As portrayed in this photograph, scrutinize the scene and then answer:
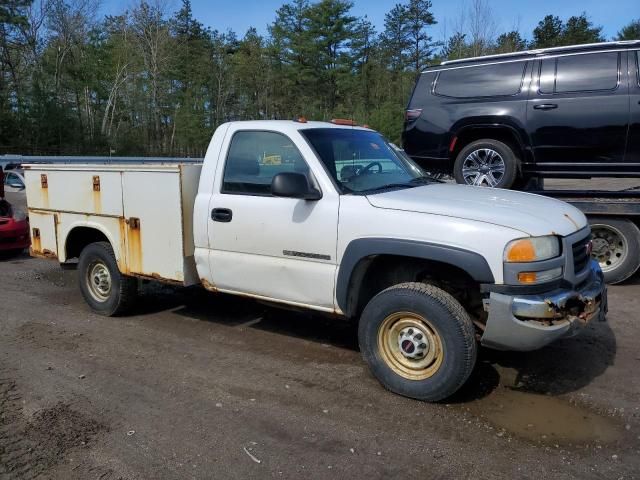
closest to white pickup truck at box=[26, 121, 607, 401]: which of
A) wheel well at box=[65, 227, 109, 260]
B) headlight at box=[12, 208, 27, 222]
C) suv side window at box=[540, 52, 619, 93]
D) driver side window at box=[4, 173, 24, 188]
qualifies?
wheel well at box=[65, 227, 109, 260]

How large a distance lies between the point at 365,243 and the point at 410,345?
31.0 inches

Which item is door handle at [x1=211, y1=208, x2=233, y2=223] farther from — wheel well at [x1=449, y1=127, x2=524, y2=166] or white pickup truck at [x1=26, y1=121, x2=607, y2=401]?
wheel well at [x1=449, y1=127, x2=524, y2=166]

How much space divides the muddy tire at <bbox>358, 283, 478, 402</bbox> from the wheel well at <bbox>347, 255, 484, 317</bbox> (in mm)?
197

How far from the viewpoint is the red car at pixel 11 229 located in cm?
947

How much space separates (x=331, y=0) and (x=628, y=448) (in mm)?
54667

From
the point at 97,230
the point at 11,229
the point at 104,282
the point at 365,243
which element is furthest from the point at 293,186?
the point at 11,229

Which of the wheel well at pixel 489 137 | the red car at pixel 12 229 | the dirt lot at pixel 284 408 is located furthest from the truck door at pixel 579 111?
the red car at pixel 12 229

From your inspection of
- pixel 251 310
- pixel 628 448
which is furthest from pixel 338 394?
pixel 251 310

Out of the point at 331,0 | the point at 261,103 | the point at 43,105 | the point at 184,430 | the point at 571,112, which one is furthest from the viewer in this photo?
the point at 261,103

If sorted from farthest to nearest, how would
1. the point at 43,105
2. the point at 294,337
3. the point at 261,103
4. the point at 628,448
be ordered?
the point at 261,103, the point at 43,105, the point at 294,337, the point at 628,448

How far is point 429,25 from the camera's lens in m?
54.4

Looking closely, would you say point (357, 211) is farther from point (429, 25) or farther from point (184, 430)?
point (429, 25)

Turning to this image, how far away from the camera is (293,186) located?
13.7 feet

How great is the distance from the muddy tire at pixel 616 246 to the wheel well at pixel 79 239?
560 centimetres
